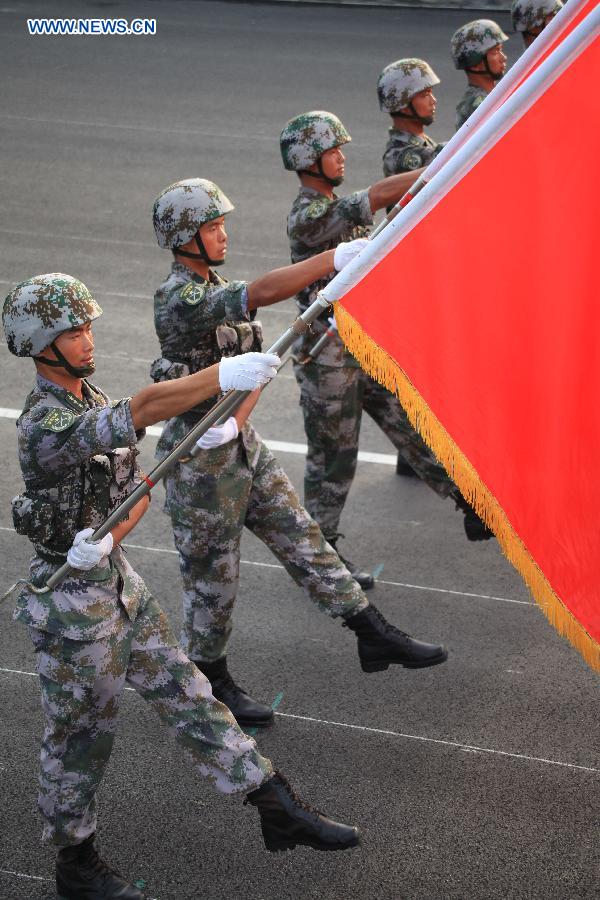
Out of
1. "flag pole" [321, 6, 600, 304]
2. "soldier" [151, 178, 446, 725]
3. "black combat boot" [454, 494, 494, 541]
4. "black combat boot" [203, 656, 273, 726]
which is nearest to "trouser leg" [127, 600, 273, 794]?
"soldier" [151, 178, 446, 725]

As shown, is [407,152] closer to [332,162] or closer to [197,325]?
[332,162]

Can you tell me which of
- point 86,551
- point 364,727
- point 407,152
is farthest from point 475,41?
point 86,551

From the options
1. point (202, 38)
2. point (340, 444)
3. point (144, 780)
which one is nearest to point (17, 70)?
point (202, 38)

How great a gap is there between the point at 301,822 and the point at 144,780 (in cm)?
87

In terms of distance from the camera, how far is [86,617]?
4445mm

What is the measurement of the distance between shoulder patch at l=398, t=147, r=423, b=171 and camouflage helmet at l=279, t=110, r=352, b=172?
1.49 metres

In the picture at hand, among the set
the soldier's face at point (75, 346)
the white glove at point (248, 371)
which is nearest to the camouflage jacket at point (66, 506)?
the soldier's face at point (75, 346)

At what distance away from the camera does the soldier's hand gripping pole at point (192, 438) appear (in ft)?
13.2

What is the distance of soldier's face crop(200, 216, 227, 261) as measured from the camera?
541cm

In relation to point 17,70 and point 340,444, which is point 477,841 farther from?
point 17,70

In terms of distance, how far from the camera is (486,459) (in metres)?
4.04

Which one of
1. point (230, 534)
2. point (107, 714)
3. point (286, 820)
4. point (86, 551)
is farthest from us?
point (230, 534)

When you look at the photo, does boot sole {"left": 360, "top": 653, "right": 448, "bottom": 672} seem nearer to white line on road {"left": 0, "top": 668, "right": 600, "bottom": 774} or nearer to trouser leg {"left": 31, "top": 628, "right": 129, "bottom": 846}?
white line on road {"left": 0, "top": 668, "right": 600, "bottom": 774}

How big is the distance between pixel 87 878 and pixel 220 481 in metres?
1.65
